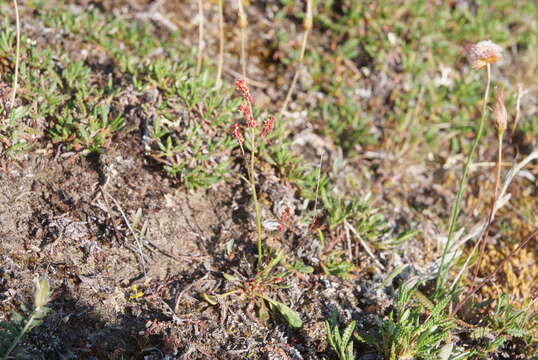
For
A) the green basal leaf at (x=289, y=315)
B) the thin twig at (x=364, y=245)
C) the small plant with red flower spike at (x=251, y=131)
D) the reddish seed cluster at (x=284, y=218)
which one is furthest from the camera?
the thin twig at (x=364, y=245)

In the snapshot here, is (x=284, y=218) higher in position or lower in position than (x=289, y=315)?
higher

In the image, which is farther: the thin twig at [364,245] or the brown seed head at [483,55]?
the thin twig at [364,245]

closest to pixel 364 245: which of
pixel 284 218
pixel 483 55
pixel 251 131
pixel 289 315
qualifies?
pixel 284 218

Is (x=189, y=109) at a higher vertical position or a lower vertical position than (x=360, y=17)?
lower

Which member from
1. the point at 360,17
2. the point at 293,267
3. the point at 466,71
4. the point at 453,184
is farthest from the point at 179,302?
the point at 466,71

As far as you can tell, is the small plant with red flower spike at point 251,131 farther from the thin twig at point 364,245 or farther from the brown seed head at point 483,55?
the brown seed head at point 483,55

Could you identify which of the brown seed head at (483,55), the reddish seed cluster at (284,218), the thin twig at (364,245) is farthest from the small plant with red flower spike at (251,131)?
the brown seed head at (483,55)

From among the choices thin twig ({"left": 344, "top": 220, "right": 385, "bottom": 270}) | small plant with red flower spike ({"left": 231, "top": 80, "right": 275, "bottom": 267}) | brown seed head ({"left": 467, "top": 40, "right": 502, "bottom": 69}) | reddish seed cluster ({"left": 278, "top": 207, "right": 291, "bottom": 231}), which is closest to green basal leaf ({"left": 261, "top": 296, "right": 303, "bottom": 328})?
small plant with red flower spike ({"left": 231, "top": 80, "right": 275, "bottom": 267})

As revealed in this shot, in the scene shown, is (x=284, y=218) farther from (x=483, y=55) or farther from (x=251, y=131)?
(x=483, y=55)

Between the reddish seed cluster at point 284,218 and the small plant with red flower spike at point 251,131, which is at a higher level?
the small plant with red flower spike at point 251,131

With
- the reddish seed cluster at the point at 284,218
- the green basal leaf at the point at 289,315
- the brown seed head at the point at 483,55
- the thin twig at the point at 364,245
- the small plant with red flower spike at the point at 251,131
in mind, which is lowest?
the green basal leaf at the point at 289,315

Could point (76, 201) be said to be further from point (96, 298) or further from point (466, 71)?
point (466, 71)
